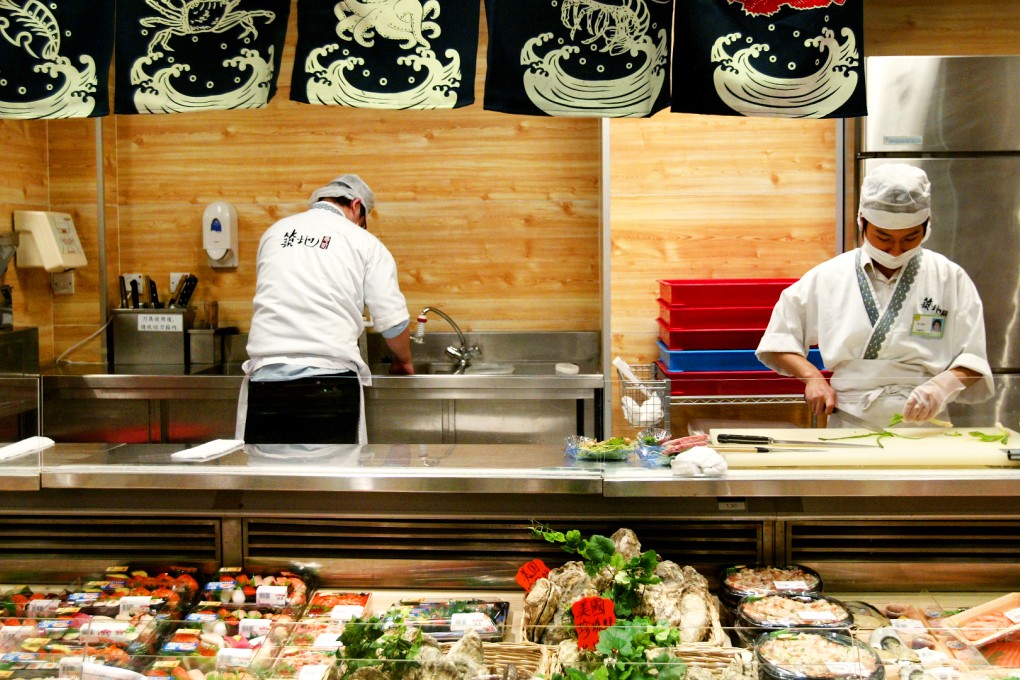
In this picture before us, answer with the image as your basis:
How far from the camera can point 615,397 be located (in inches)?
109

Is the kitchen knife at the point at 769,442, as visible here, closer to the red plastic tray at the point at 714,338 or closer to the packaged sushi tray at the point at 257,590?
the packaged sushi tray at the point at 257,590

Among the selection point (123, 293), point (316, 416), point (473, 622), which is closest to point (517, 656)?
point (473, 622)

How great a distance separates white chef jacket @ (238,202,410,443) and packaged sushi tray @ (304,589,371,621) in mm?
1411

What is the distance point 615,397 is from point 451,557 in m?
0.76

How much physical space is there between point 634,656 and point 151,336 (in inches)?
161

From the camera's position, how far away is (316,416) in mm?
2703

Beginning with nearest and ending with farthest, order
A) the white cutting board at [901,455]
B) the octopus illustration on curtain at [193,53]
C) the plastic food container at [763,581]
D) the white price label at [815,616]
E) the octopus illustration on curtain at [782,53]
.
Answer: the white price label at [815,616], the plastic food container at [763,581], the white cutting board at [901,455], the octopus illustration on curtain at [782,53], the octopus illustration on curtain at [193,53]

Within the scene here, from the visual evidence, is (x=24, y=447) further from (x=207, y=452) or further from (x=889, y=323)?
(x=889, y=323)

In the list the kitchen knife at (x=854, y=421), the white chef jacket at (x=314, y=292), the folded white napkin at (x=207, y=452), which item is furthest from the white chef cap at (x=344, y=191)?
the kitchen knife at (x=854, y=421)

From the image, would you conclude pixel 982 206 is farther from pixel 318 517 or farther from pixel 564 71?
pixel 318 517

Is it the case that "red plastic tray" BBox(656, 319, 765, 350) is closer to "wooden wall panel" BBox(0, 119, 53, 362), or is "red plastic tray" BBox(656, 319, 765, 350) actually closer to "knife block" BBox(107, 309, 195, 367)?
"knife block" BBox(107, 309, 195, 367)

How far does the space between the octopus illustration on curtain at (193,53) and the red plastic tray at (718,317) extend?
1989 millimetres

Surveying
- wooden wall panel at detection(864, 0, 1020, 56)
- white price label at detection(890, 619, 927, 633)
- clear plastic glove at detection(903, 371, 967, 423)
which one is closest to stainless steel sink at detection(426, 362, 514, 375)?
wooden wall panel at detection(864, 0, 1020, 56)

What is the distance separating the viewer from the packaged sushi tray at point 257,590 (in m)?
2.16
